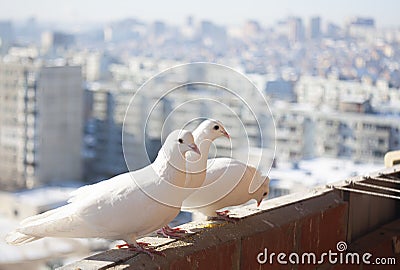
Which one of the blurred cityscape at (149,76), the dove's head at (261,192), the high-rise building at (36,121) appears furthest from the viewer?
the high-rise building at (36,121)

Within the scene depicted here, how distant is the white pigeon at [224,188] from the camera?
1190mm

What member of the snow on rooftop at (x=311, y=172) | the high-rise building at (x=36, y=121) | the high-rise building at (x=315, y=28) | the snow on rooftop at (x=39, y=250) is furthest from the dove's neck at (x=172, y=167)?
the high-rise building at (x=36, y=121)

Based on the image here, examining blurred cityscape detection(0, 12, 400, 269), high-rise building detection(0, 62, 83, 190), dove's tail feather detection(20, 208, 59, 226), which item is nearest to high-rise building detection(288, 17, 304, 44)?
blurred cityscape detection(0, 12, 400, 269)

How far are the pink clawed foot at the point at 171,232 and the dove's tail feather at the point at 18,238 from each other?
0.18m

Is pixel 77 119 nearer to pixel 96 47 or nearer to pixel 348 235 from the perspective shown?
pixel 96 47

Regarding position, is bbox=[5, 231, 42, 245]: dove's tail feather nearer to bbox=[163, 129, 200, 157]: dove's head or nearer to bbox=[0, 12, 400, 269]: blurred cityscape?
bbox=[163, 129, 200, 157]: dove's head

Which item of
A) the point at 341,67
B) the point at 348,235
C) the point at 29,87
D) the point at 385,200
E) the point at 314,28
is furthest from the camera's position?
the point at 29,87

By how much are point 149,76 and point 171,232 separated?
21.9 ft

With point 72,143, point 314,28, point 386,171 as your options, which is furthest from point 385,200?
point 72,143

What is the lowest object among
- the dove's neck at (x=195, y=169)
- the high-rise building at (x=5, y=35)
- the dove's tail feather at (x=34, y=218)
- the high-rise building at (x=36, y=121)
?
the high-rise building at (x=36, y=121)

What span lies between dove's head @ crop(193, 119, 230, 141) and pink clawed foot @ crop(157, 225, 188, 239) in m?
0.17

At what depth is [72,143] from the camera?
528 inches

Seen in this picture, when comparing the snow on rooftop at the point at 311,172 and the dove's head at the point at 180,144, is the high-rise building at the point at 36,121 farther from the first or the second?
the dove's head at the point at 180,144

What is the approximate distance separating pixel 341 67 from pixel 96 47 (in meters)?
6.72
